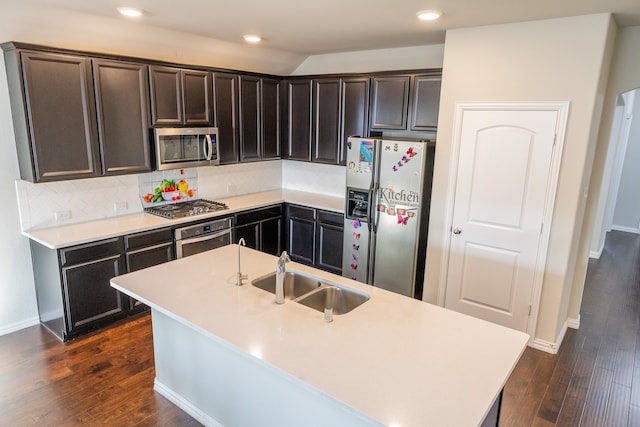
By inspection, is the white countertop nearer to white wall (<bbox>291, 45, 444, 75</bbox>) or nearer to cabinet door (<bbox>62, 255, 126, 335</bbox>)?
cabinet door (<bbox>62, 255, 126, 335</bbox>)

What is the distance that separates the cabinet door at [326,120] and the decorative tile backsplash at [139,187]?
1.38 ft

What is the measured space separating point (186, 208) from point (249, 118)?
4.34 ft

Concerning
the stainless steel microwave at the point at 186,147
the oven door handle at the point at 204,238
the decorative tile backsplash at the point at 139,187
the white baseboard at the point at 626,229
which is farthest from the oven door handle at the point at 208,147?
the white baseboard at the point at 626,229

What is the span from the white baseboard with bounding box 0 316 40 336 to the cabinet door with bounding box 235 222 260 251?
78.6 inches

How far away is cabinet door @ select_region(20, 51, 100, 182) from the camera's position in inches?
125

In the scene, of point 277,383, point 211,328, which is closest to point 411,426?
point 277,383

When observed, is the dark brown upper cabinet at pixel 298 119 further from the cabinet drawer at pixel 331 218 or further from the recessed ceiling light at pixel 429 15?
the recessed ceiling light at pixel 429 15

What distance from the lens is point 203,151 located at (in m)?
4.37

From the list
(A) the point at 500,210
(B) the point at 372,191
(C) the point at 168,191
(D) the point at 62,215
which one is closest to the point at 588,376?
(A) the point at 500,210

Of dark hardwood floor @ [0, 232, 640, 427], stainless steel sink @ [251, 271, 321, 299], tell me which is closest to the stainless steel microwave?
dark hardwood floor @ [0, 232, 640, 427]

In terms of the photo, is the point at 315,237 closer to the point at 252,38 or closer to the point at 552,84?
the point at 252,38

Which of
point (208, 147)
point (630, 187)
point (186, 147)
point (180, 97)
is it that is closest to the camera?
point (180, 97)

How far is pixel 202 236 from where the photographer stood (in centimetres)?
423

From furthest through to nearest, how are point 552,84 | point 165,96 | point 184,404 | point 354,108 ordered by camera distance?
point 354,108, point 165,96, point 552,84, point 184,404
